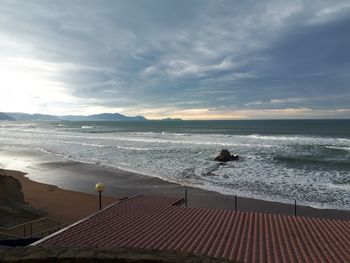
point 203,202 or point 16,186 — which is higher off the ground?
point 16,186

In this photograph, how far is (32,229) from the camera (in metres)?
13.4

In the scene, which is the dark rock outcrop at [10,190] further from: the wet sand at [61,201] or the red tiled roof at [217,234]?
the red tiled roof at [217,234]

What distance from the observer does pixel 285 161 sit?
117 feet

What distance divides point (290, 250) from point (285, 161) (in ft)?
95.6

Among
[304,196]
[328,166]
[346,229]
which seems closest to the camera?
[346,229]

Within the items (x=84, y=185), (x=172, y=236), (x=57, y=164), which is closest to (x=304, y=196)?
(x=172, y=236)

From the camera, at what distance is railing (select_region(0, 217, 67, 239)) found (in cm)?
1220

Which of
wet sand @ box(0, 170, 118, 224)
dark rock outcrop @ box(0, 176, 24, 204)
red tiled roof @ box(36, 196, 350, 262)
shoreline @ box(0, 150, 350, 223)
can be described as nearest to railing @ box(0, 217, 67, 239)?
wet sand @ box(0, 170, 118, 224)

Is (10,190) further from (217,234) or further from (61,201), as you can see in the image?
(217,234)

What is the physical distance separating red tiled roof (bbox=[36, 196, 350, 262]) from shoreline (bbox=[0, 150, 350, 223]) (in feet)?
21.3

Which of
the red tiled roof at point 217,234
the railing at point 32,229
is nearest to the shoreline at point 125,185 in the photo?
the red tiled roof at point 217,234

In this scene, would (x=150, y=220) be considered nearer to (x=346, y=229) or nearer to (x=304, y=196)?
(x=346, y=229)

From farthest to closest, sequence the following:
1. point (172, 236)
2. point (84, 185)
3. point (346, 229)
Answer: point (84, 185), point (346, 229), point (172, 236)

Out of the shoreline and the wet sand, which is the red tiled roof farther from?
the shoreline
